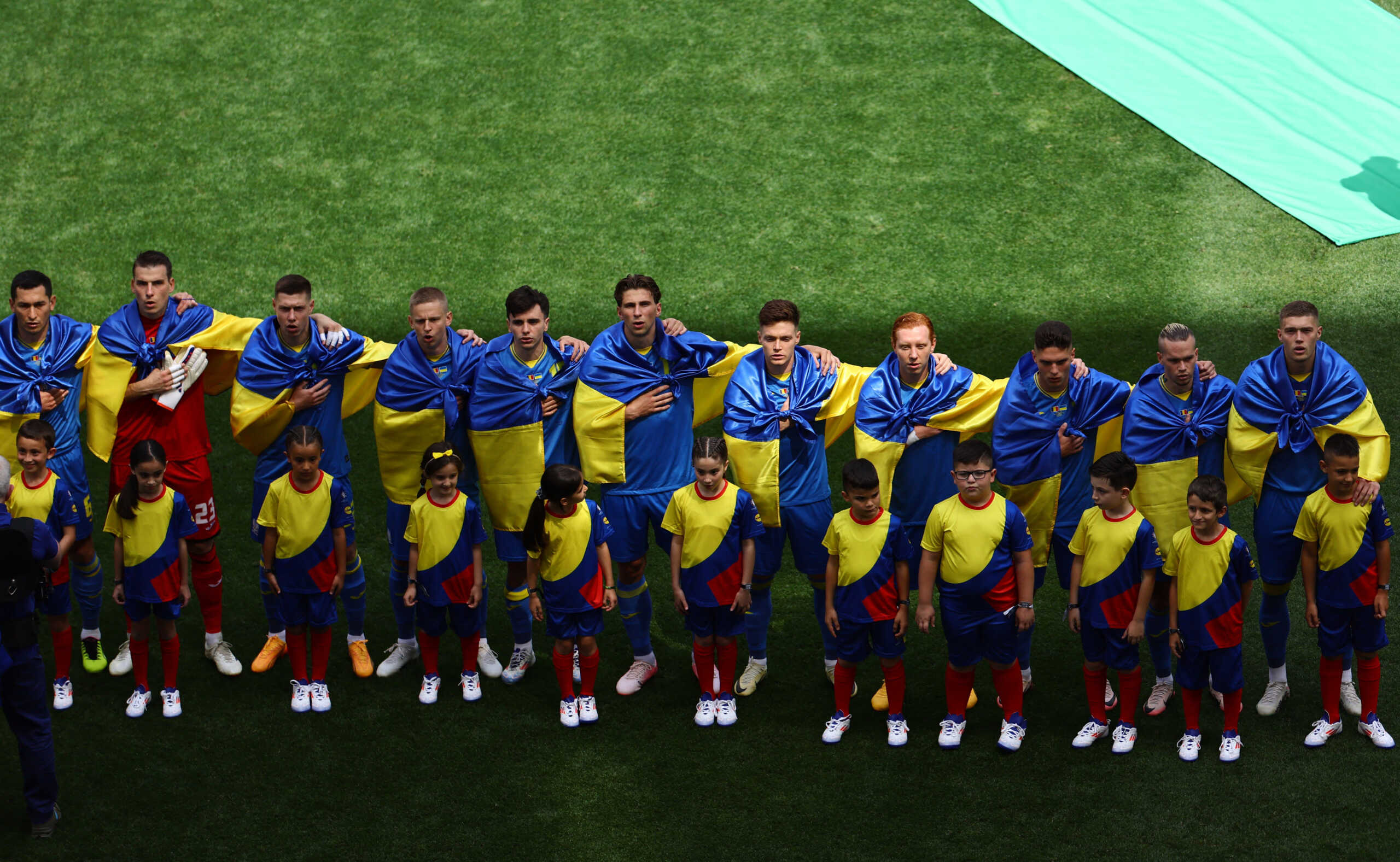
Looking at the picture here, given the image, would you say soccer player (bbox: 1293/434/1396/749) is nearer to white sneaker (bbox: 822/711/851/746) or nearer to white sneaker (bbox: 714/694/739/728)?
white sneaker (bbox: 822/711/851/746)

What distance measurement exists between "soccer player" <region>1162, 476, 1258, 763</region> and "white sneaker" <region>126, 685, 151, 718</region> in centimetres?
452

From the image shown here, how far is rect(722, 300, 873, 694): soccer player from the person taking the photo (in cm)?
645

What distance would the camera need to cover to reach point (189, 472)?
7078 mm

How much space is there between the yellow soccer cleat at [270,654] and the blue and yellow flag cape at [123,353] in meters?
1.17

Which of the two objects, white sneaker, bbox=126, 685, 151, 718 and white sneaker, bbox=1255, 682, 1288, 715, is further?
white sneaker, bbox=126, 685, 151, 718

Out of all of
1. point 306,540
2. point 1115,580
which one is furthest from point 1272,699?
point 306,540

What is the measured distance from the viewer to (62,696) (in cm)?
677

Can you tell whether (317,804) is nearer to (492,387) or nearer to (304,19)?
(492,387)

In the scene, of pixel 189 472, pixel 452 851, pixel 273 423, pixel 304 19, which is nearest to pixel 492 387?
pixel 273 423

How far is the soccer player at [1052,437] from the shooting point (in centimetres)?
636

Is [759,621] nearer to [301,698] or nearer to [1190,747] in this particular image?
[1190,747]

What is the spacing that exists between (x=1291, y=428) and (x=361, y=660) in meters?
4.34

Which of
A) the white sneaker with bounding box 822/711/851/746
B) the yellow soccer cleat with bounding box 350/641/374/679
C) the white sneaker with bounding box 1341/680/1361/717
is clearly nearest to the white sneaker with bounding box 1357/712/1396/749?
the white sneaker with bounding box 1341/680/1361/717

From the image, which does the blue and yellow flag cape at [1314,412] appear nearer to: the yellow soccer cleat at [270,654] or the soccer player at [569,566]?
the soccer player at [569,566]
